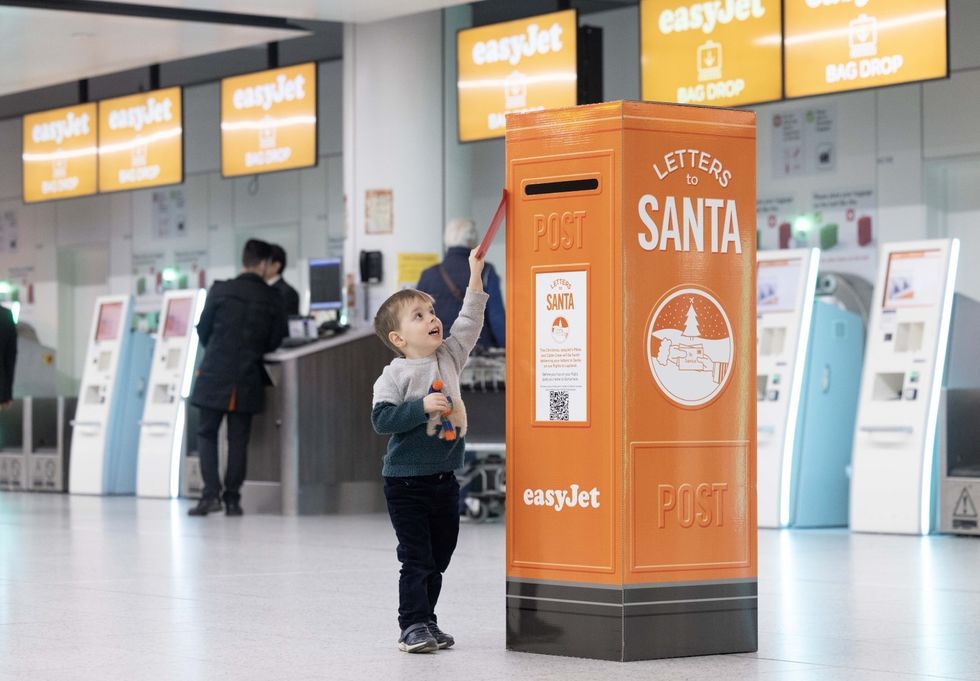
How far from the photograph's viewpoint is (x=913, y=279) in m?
9.56

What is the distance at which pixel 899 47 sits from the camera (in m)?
8.95

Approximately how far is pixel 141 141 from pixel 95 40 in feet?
6.31

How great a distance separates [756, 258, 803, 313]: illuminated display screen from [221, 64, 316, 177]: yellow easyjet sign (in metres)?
3.72

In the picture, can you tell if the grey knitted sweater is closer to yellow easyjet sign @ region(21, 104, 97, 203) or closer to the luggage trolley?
the luggage trolley

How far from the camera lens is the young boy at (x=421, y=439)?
434cm

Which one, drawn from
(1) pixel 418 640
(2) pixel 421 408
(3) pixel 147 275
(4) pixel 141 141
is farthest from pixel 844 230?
(3) pixel 147 275

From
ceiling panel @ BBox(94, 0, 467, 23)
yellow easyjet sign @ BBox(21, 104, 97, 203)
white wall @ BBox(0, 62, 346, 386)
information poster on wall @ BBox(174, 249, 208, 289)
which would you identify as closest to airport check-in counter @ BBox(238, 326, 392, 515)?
ceiling panel @ BBox(94, 0, 467, 23)

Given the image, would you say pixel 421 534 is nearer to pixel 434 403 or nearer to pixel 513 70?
pixel 434 403

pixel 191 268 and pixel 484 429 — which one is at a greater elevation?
pixel 191 268

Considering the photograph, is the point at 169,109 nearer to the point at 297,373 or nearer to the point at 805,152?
the point at 297,373

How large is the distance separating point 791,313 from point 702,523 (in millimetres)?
5912

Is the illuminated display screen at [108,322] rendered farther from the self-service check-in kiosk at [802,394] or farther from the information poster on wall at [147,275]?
the self-service check-in kiosk at [802,394]

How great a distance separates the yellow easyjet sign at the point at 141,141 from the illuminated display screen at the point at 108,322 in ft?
3.39

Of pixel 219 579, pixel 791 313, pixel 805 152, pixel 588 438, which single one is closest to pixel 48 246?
pixel 805 152
